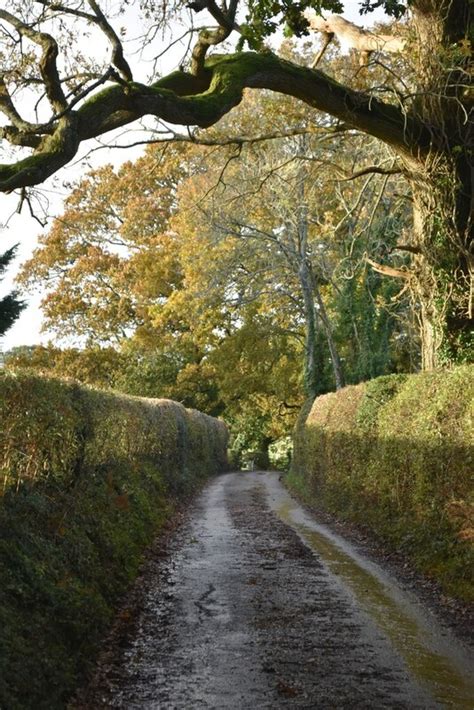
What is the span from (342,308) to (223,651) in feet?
75.2

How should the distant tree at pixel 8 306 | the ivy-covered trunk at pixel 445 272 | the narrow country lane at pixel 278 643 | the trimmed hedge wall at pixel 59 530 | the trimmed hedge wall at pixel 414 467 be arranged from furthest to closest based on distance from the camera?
the distant tree at pixel 8 306 → the ivy-covered trunk at pixel 445 272 → the trimmed hedge wall at pixel 414 467 → the narrow country lane at pixel 278 643 → the trimmed hedge wall at pixel 59 530

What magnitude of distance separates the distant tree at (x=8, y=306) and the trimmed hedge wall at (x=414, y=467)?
65.1 ft

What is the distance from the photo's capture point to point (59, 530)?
791cm

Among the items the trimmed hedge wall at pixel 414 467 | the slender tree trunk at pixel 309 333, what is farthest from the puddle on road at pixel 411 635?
the slender tree trunk at pixel 309 333

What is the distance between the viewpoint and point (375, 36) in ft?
51.2

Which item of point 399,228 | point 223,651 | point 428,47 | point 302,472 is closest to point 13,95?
point 428,47

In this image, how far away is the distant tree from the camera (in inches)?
1371

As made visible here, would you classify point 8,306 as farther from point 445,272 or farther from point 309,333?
point 445,272

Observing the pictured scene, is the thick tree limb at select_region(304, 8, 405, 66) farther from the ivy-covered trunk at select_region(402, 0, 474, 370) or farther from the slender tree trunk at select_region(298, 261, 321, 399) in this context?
the slender tree trunk at select_region(298, 261, 321, 399)

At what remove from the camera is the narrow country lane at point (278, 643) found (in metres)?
5.95

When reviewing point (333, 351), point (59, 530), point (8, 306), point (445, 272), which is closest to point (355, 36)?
point (445, 272)

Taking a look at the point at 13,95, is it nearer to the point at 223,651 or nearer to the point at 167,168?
the point at 223,651

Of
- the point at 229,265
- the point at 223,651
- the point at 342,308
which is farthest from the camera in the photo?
the point at 229,265

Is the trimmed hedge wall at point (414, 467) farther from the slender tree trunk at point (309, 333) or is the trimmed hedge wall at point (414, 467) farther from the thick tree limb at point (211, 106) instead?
the slender tree trunk at point (309, 333)
